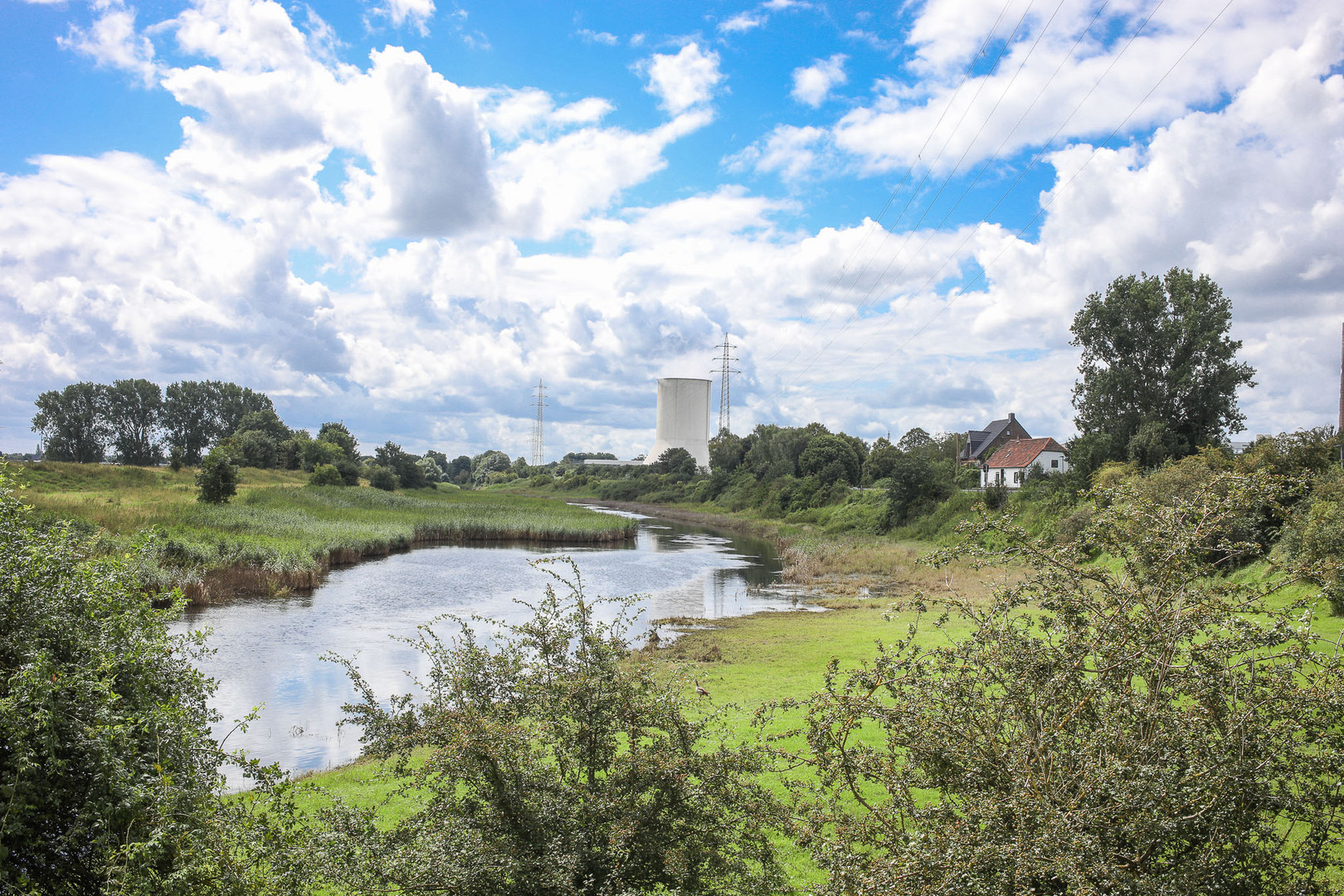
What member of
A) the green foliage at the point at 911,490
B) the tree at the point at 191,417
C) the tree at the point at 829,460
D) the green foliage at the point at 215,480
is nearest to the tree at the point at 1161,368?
the green foliage at the point at 911,490

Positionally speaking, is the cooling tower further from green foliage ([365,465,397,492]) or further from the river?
the river

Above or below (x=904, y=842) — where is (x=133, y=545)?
above

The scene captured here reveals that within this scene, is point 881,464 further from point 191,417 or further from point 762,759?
point 191,417

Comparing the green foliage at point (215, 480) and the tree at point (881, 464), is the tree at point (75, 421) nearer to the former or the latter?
the green foliage at point (215, 480)

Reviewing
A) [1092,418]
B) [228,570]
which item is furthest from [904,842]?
[1092,418]

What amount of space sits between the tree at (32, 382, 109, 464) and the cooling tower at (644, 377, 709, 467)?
223ft

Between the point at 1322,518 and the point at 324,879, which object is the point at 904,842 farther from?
the point at 1322,518

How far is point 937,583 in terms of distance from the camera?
86.3ft

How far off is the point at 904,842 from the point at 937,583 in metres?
23.3

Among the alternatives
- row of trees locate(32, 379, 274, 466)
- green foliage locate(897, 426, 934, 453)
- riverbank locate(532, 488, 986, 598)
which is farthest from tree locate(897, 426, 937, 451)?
row of trees locate(32, 379, 274, 466)

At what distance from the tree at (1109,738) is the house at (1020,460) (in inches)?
1988

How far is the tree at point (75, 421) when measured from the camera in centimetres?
8250

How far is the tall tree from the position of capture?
88812 millimetres

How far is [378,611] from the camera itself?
2412 cm
